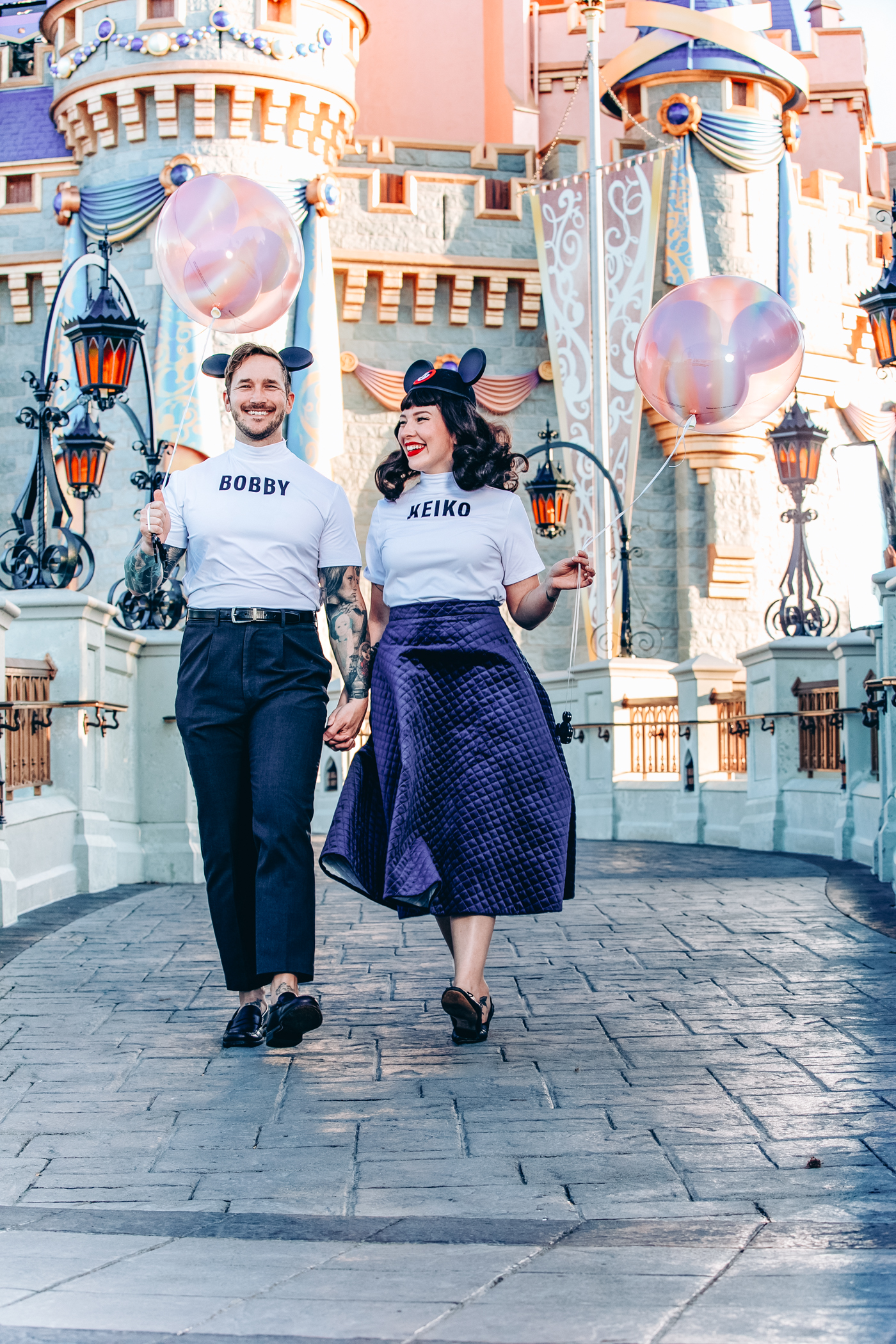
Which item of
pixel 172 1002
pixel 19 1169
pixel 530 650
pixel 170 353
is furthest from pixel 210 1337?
pixel 530 650

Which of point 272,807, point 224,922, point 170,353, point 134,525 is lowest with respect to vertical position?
point 224,922

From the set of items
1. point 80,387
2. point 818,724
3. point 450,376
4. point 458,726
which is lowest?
point 818,724

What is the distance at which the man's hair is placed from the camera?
14.5 ft

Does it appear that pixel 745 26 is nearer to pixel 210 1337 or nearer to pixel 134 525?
pixel 134 525

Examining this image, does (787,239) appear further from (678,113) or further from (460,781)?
(460,781)

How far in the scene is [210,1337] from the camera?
2102mm

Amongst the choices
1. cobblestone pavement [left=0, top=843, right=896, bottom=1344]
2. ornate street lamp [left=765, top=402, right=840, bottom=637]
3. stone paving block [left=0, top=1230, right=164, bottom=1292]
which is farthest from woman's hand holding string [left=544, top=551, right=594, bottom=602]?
ornate street lamp [left=765, top=402, right=840, bottom=637]

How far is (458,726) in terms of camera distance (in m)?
4.35

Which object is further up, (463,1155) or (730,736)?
(730,736)

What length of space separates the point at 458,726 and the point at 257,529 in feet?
2.55

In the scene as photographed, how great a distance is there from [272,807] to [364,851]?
31 centimetres

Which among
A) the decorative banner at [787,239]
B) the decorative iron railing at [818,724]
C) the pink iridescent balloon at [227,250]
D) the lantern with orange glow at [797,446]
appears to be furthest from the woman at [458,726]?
the decorative banner at [787,239]

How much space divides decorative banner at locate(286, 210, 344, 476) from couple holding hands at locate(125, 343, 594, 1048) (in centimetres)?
1744

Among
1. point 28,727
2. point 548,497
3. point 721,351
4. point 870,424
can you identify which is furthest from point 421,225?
point 721,351
